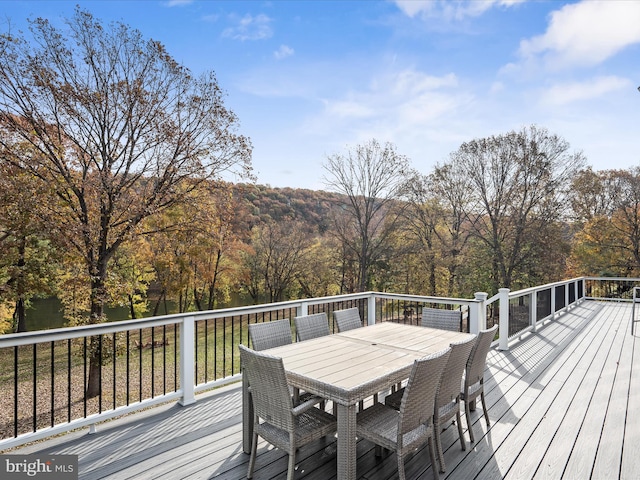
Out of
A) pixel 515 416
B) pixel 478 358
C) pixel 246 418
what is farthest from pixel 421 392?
pixel 515 416

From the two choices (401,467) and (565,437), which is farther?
(565,437)

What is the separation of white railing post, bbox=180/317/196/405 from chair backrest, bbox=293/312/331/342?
1046mm

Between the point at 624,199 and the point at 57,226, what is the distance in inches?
795

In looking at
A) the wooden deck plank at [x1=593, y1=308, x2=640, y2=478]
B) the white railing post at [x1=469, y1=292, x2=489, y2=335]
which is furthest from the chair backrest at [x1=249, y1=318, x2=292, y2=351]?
the white railing post at [x1=469, y1=292, x2=489, y2=335]

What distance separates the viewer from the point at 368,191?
14.6 metres

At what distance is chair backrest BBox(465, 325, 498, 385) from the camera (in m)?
2.71

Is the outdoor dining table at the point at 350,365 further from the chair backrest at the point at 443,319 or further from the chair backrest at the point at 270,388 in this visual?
the chair backrest at the point at 443,319

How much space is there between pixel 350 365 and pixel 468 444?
3.83ft

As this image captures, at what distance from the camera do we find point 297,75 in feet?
24.2

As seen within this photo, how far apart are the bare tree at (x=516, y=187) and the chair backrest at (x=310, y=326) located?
12432 millimetres

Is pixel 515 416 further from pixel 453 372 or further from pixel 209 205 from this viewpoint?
pixel 209 205

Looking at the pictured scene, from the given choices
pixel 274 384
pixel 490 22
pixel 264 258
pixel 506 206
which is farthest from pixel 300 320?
pixel 264 258

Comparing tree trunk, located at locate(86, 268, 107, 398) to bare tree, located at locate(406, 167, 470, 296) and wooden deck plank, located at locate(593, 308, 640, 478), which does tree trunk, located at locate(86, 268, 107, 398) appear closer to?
wooden deck plank, located at locate(593, 308, 640, 478)

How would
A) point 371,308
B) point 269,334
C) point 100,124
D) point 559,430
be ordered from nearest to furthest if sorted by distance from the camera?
1. point 559,430
2. point 269,334
3. point 371,308
4. point 100,124
